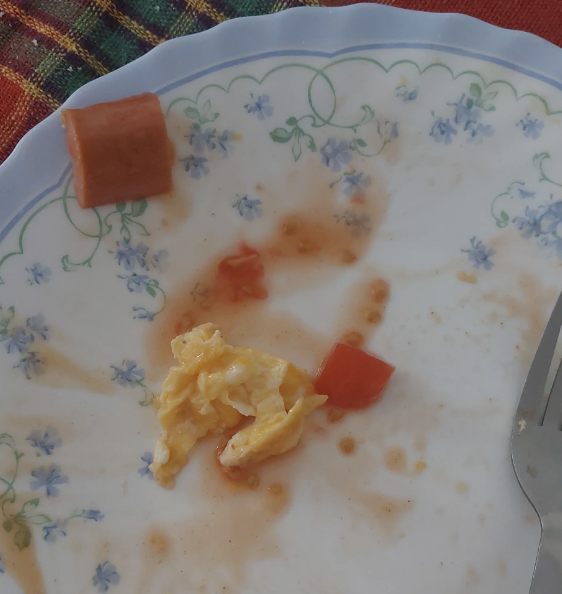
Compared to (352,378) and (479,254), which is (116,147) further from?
(479,254)

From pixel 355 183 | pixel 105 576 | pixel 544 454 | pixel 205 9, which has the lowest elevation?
pixel 105 576

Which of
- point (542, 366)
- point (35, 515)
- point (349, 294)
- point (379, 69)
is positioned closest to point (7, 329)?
point (35, 515)

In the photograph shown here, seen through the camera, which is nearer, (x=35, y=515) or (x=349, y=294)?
(x=35, y=515)

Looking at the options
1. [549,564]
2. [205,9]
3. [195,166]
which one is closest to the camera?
[549,564]

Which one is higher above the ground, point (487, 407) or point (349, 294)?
point (349, 294)

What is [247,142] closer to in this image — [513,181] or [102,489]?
[513,181]

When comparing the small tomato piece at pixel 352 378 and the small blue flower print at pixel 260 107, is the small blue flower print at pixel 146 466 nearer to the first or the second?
the small tomato piece at pixel 352 378

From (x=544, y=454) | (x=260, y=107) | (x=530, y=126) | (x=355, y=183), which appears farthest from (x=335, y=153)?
(x=544, y=454)
